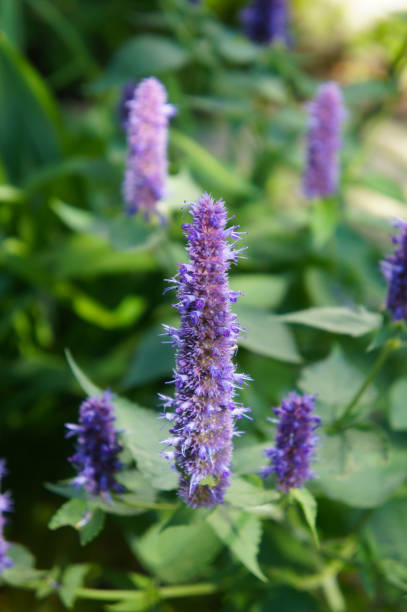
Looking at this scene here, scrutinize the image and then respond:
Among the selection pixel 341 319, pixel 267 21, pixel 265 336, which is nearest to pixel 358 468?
pixel 341 319

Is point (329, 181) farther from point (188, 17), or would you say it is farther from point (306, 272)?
point (188, 17)

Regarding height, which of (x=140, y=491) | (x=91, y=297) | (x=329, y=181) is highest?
(x=329, y=181)

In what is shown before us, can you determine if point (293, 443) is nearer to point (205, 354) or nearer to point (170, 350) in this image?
point (205, 354)

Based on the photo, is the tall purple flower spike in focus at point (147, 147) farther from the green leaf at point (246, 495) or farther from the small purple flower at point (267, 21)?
the small purple flower at point (267, 21)

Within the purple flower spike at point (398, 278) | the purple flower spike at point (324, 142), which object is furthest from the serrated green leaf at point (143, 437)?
Result: the purple flower spike at point (324, 142)

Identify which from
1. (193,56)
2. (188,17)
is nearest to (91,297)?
(193,56)
